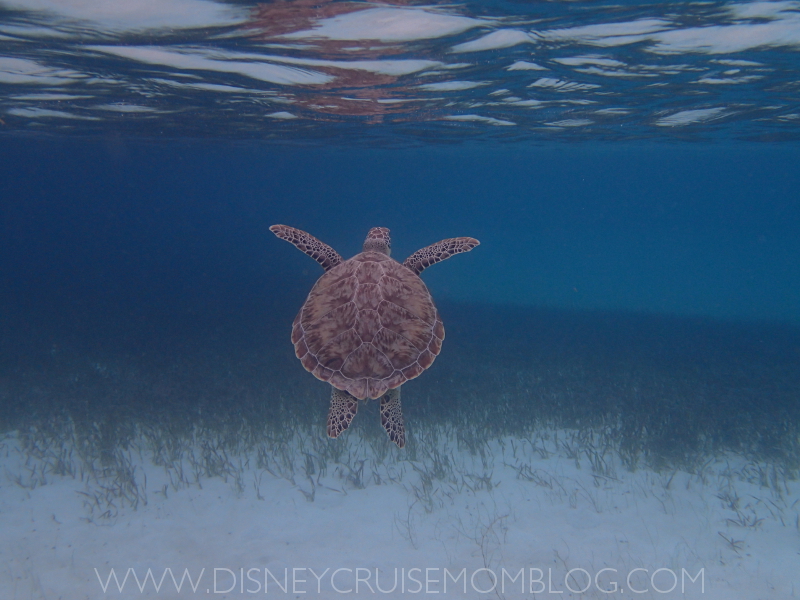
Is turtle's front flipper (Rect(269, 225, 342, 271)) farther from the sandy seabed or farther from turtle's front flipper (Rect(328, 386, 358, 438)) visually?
the sandy seabed

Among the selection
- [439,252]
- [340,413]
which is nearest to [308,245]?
[439,252]

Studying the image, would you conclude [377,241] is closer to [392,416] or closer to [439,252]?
[439,252]

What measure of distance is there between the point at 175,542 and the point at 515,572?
551cm

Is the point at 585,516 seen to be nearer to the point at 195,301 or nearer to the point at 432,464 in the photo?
the point at 432,464

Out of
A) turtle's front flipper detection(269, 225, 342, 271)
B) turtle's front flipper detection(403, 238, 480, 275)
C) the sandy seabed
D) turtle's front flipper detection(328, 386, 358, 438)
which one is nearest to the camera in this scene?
turtle's front flipper detection(328, 386, 358, 438)

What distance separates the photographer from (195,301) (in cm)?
2580

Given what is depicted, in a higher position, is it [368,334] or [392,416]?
[368,334]

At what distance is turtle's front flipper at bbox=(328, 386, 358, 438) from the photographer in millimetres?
6117

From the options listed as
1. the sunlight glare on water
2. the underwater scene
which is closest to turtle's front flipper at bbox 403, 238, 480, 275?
the underwater scene

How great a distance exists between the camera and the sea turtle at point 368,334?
5.84 m

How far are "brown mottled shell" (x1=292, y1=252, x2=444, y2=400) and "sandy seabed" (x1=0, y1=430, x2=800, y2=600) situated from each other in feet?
10.7

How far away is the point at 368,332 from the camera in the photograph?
5.94 metres

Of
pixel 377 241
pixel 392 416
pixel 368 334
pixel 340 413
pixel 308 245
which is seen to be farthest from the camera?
pixel 377 241

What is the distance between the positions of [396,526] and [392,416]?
2.39 metres
